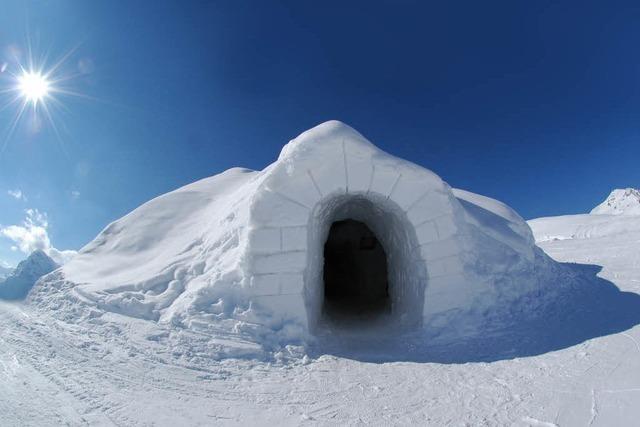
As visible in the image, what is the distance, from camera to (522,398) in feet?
9.79

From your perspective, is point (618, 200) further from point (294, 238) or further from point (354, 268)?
point (294, 238)

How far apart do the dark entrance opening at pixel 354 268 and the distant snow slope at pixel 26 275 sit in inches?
234

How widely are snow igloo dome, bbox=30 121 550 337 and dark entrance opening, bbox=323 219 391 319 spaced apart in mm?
2447

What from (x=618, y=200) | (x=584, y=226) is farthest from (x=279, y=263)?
(x=618, y=200)

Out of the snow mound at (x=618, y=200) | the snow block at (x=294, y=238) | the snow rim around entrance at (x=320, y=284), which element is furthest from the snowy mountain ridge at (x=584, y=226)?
the snow mound at (x=618, y=200)

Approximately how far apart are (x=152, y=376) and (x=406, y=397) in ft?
8.20

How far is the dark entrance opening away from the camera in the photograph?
9016mm

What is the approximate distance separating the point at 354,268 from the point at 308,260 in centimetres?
620

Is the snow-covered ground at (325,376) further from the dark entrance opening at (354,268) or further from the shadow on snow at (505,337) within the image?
the dark entrance opening at (354,268)

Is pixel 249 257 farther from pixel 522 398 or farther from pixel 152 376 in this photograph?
pixel 522 398

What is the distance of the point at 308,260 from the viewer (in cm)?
498

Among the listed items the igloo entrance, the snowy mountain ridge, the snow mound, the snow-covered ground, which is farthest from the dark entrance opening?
the snow mound

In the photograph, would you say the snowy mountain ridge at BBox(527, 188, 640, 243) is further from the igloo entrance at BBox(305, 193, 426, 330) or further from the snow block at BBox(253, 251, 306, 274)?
the snow block at BBox(253, 251, 306, 274)

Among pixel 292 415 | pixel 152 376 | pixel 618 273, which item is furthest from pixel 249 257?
pixel 618 273
